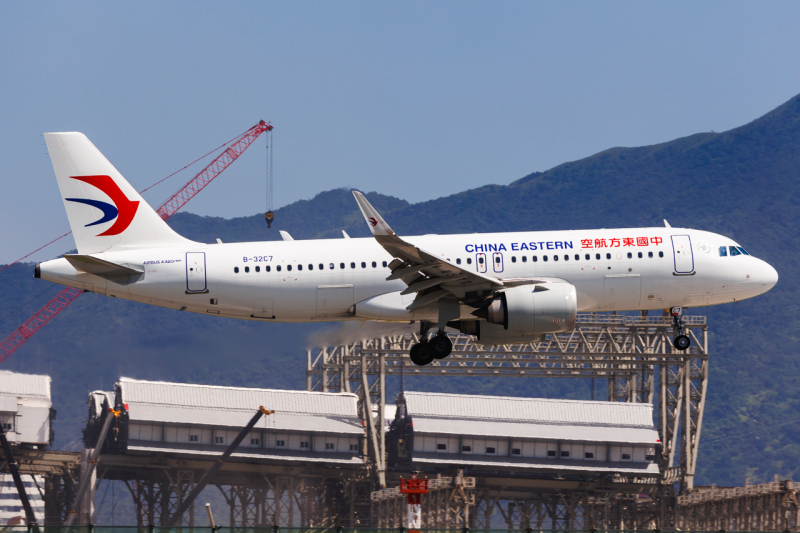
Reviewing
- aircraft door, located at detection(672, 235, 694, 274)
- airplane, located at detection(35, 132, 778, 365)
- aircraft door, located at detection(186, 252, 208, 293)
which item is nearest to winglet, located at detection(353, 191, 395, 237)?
airplane, located at detection(35, 132, 778, 365)

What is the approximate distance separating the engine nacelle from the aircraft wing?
0.88 m

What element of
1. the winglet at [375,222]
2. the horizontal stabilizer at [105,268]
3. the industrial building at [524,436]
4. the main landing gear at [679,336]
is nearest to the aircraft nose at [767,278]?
the main landing gear at [679,336]

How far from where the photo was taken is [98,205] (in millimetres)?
44562

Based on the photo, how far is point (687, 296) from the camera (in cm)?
4400

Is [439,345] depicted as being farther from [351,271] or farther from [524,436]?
[524,436]

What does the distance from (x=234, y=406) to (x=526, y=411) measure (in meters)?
30.9

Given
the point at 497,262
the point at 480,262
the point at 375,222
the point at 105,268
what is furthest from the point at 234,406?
the point at 375,222

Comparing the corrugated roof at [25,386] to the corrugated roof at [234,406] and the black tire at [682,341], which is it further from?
the black tire at [682,341]

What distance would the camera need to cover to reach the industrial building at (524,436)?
10325 cm

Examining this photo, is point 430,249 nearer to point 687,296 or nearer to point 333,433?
point 687,296

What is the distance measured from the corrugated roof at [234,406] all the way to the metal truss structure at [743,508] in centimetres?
3610

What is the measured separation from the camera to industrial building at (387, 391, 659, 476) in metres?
103

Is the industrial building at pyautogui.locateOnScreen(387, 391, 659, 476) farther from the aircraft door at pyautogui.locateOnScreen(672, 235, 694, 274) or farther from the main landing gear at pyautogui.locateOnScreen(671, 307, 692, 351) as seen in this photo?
the aircraft door at pyautogui.locateOnScreen(672, 235, 694, 274)

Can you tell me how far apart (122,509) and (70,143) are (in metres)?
134
